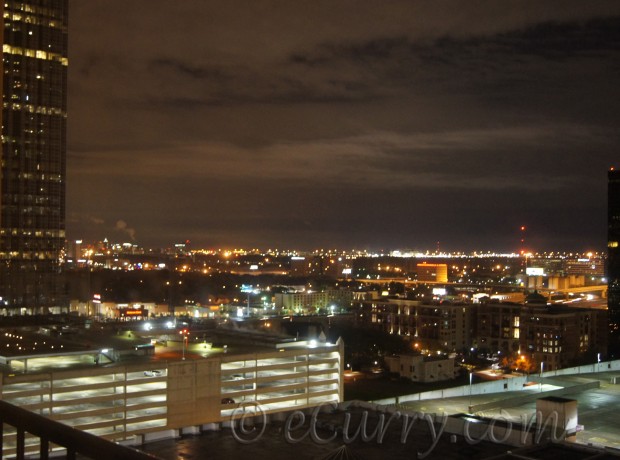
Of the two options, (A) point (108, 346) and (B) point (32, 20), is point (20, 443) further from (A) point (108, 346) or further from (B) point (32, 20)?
(B) point (32, 20)

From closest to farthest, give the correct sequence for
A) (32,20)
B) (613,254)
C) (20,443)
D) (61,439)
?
1. (61,439)
2. (20,443)
3. (32,20)
4. (613,254)

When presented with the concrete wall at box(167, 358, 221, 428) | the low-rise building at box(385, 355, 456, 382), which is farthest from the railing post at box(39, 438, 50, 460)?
the low-rise building at box(385, 355, 456, 382)

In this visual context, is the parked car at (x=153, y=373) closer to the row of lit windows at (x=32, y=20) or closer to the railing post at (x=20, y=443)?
the railing post at (x=20, y=443)

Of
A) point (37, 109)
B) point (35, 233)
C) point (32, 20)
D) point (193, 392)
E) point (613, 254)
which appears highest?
point (32, 20)

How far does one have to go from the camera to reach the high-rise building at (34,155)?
25.4m

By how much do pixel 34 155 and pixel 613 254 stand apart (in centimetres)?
2526

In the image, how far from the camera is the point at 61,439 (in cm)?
92

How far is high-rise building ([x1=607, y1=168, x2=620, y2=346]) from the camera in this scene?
102 ft

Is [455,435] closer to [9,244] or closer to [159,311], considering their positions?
[9,244]

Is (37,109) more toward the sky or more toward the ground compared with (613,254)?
more toward the sky

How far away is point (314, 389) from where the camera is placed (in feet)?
38.6

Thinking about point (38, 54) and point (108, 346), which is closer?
point (108, 346)

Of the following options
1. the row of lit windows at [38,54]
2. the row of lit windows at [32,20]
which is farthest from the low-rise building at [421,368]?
the row of lit windows at [32,20]

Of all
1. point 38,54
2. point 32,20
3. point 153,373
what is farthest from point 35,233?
point 153,373
